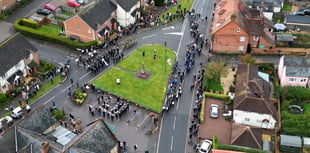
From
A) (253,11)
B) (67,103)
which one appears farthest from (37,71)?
(253,11)

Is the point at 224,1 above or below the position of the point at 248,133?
above

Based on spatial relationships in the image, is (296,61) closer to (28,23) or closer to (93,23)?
(93,23)

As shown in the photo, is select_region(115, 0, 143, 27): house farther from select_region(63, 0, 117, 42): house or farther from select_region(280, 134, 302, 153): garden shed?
select_region(280, 134, 302, 153): garden shed

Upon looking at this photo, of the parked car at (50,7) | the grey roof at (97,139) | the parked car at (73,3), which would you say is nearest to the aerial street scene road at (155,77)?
the grey roof at (97,139)

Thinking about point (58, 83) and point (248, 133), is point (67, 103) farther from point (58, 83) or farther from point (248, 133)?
point (248, 133)

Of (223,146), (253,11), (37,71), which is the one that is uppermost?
(253,11)

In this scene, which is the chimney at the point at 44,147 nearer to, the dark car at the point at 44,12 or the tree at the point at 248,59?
the tree at the point at 248,59
